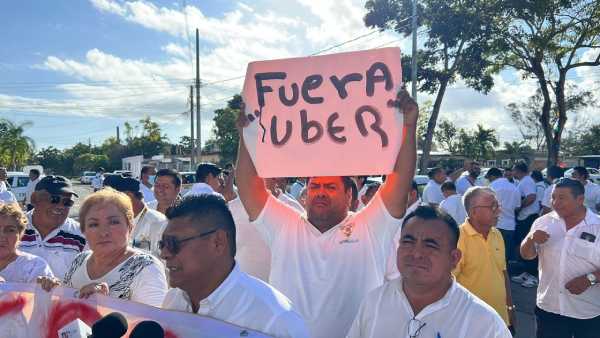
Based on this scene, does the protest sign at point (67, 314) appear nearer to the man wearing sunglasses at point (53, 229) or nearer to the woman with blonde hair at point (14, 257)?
the woman with blonde hair at point (14, 257)

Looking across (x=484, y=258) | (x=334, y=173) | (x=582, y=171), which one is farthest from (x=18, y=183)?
(x=334, y=173)

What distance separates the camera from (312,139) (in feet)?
8.18

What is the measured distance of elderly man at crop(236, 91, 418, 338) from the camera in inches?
95.3

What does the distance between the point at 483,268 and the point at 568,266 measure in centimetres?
76

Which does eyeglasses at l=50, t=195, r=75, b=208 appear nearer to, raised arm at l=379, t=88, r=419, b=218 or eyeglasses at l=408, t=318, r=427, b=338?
raised arm at l=379, t=88, r=419, b=218

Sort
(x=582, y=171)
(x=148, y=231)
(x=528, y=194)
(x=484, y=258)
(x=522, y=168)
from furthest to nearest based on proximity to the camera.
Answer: (x=522, y=168) < (x=528, y=194) < (x=582, y=171) < (x=148, y=231) < (x=484, y=258)

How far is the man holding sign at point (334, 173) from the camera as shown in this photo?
239 centimetres

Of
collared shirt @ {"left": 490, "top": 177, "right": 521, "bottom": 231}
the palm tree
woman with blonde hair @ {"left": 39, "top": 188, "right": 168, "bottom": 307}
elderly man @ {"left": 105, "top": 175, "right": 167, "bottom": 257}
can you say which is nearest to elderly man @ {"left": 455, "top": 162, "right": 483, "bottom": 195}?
collared shirt @ {"left": 490, "top": 177, "right": 521, "bottom": 231}

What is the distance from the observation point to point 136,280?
217 cm

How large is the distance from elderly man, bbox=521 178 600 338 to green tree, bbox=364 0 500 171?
1379cm

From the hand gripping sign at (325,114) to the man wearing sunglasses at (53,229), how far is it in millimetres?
1565

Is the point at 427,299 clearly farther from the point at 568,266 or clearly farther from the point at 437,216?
the point at 568,266

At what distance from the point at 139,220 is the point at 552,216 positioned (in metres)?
3.51

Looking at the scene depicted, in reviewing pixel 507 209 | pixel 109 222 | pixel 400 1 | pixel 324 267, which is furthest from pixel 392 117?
pixel 400 1
